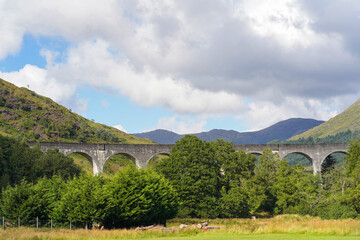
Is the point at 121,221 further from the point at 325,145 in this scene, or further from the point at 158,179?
the point at 325,145

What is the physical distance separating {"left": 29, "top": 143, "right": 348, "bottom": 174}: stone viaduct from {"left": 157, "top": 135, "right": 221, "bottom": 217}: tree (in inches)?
490

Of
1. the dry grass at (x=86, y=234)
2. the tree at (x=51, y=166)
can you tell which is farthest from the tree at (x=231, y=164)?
the dry grass at (x=86, y=234)

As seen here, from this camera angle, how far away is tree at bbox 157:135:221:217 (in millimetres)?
42875

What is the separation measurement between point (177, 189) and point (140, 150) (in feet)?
61.6

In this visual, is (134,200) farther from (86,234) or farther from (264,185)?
(264,185)

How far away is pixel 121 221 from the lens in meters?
30.8

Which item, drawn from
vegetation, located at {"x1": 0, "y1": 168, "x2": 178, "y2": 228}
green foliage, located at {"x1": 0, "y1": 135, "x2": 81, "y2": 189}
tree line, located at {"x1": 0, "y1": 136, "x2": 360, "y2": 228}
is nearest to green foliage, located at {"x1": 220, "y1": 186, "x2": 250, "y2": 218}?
tree line, located at {"x1": 0, "y1": 136, "x2": 360, "y2": 228}

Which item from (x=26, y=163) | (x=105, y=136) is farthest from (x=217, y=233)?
(x=105, y=136)

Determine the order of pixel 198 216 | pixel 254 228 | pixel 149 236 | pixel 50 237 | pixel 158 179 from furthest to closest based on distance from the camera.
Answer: pixel 198 216 → pixel 158 179 → pixel 254 228 → pixel 149 236 → pixel 50 237

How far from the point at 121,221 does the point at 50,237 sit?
405 inches

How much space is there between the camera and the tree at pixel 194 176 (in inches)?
1688

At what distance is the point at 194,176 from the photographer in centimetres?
4369

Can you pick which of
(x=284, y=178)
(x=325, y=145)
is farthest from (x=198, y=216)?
(x=325, y=145)

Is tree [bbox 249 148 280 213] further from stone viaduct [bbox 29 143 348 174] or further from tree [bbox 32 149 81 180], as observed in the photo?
tree [bbox 32 149 81 180]
